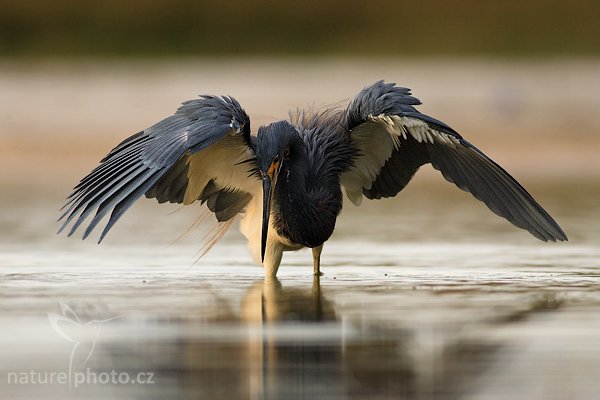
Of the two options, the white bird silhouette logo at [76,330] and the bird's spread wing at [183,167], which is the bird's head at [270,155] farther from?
the white bird silhouette logo at [76,330]

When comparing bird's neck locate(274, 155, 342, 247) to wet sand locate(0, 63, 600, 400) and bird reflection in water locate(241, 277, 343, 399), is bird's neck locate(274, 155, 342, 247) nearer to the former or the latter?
wet sand locate(0, 63, 600, 400)

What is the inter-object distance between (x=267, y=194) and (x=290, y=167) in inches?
21.7

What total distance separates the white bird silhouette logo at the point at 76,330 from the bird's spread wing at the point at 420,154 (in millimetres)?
2220

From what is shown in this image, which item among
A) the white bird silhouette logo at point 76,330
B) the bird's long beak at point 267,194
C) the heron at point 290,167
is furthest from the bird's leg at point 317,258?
the white bird silhouette logo at point 76,330

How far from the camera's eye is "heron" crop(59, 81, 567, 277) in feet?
25.6

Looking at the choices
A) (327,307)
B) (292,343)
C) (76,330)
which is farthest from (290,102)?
(292,343)

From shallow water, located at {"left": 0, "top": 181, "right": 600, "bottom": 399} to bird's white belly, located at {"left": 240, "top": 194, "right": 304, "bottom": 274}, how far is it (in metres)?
0.19

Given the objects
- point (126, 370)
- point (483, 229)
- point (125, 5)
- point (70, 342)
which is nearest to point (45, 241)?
point (483, 229)

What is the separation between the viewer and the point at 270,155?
25.8ft

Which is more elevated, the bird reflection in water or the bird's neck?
the bird's neck

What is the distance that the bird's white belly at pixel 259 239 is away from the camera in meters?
8.51

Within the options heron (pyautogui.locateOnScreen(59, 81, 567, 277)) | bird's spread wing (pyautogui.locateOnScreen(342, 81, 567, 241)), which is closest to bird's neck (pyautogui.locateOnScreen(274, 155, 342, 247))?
heron (pyautogui.locateOnScreen(59, 81, 567, 277))

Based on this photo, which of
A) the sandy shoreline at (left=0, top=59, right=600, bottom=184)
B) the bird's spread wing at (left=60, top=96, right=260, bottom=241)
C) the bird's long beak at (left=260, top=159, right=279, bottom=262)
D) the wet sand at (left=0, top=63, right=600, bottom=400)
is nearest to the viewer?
the wet sand at (left=0, top=63, right=600, bottom=400)

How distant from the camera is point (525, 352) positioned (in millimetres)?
6023
